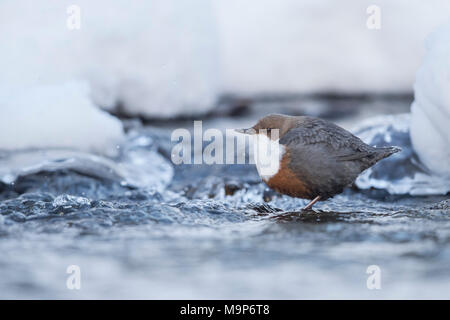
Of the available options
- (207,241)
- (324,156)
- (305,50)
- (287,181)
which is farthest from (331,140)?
(305,50)

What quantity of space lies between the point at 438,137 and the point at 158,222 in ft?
9.04

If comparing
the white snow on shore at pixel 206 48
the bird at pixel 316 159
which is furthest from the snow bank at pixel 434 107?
the white snow on shore at pixel 206 48

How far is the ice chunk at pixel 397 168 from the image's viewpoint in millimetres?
5406

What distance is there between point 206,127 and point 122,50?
141 cm

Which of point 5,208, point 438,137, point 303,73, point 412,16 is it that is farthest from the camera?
point 303,73

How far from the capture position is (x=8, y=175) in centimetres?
556

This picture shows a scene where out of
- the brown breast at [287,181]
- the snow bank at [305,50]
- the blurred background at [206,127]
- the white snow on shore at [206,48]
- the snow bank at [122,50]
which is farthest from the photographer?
the snow bank at [305,50]

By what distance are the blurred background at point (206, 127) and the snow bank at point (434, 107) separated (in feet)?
0.06

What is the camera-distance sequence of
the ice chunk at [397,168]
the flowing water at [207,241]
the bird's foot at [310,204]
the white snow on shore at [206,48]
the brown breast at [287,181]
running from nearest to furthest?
1. the flowing water at [207,241]
2. the brown breast at [287,181]
3. the bird's foot at [310,204]
4. the ice chunk at [397,168]
5. the white snow on shore at [206,48]

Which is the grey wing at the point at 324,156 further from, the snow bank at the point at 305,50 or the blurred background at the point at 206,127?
the snow bank at the point at 305,50

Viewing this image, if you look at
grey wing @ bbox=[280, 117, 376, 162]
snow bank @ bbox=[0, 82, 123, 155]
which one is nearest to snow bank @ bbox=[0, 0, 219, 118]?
snow bank @ bbox=[0, 82, 123, 155]

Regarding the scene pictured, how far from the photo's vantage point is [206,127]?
7473 millimetres

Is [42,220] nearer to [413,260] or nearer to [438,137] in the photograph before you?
[413,260]
